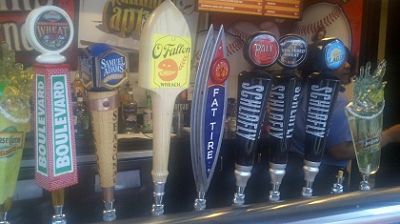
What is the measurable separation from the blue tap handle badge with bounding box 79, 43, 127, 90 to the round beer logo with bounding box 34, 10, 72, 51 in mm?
47

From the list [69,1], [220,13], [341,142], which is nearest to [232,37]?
[220,13]

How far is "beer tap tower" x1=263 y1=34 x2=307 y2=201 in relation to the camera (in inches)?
29.4

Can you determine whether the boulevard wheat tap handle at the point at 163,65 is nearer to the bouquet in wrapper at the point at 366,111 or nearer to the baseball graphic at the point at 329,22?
the bouquet in wrapper at the point at 366,111

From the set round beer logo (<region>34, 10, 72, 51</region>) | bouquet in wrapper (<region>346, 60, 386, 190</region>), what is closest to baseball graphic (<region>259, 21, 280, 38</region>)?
bouquet in wrapper (<region>346, 60, 386, 190</region>)

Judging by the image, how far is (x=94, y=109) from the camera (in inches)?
25.0

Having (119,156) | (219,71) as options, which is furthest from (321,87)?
(119,156)

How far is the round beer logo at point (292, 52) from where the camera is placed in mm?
757

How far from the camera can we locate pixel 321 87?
770 millimetres

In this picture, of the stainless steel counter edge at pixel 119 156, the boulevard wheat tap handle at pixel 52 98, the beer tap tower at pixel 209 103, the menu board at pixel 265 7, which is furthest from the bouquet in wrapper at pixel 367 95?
the menu board at pixel 265 7

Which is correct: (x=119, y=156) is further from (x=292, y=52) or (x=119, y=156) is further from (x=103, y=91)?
(x=292, y=52)

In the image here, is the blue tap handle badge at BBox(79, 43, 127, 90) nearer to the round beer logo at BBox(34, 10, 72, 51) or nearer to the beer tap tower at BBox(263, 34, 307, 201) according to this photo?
the round beer logo at BBox(34, 10, 72, 51)

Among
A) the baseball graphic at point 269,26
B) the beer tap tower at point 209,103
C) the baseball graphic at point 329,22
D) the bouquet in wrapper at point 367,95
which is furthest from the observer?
the baseball graphic at point 269,26

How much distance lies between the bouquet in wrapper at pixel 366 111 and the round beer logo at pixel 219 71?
0.28m

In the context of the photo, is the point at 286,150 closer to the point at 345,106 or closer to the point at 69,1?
the point at 345,106
